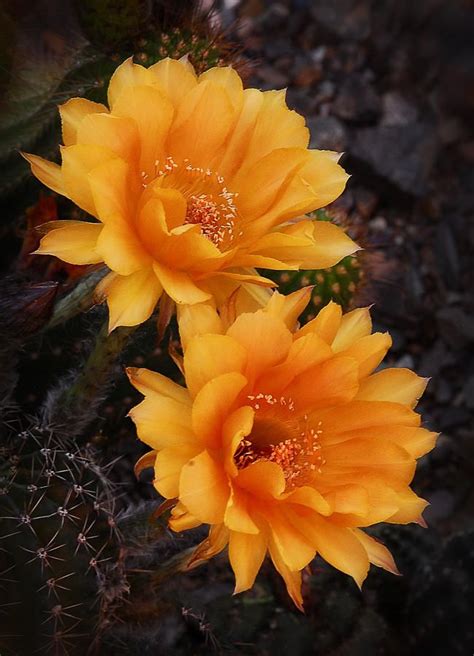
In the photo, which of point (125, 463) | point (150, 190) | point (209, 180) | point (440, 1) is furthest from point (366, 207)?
point (150, 190)

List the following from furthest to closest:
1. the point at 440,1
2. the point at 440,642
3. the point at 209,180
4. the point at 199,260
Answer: the point at 440,1 < the point at 440,642 < the point at 209,180 < the point at 199,260

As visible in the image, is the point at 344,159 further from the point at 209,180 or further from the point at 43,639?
the point at 43,639

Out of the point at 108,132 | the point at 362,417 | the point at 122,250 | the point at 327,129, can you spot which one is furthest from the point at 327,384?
the point at 327,129

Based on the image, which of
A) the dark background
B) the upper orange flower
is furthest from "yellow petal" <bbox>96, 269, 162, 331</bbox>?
the dark background

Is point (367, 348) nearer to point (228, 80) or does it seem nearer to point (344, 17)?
point (228, 80)

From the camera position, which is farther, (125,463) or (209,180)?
(125,463)

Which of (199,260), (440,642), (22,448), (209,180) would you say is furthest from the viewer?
(440,642)

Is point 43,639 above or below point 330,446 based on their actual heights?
below
